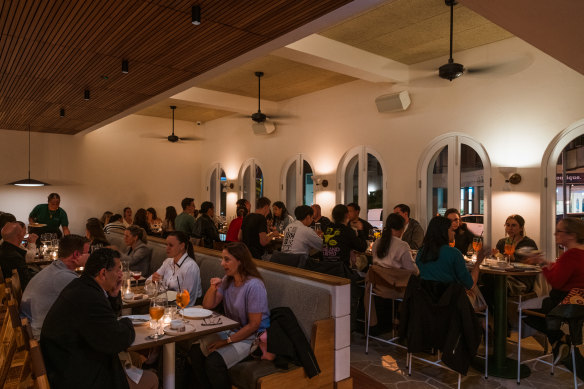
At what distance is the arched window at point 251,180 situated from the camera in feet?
37.6

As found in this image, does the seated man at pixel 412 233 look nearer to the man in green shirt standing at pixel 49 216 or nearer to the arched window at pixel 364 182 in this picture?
the arched window at pixel 364 182

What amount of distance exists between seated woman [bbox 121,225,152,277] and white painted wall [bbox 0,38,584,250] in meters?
4.61

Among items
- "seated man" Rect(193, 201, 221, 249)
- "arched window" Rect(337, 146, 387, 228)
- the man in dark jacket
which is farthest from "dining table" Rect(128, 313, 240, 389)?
"arched window" Rect(337, 146, 387, 228)

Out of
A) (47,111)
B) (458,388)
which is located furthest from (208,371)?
(47,111)

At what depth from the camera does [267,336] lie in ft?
10.9

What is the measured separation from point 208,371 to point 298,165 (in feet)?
23.6

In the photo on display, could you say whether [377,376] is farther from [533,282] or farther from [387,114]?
[387,114]

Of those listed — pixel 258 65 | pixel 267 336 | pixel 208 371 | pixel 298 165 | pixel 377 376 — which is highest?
pixel 258 65

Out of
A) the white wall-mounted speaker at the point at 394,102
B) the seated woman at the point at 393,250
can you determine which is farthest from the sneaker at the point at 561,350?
the white wall-mounted speaker at the point at 394,102

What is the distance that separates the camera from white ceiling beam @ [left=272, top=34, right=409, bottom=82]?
6180 mm

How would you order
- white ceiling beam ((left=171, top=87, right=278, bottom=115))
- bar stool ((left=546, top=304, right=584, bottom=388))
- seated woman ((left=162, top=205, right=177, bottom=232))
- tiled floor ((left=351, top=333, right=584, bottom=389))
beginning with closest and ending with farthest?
bar stool ((left=546, top=304, right=584, bottom=388))
tiled floor ((left=351, top=333, right=584, bottom=389))
seated woman ((left=162, top=205, right=177, bottom=232))
white ceiling beam ((left=171, top=87, right=278, bottom=115))

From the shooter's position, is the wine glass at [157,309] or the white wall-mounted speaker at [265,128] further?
the white wall-mounted speaker at [265,128]

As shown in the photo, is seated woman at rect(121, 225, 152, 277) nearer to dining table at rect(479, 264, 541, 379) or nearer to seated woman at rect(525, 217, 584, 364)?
dining table at rect(479, 264, 541, 379)

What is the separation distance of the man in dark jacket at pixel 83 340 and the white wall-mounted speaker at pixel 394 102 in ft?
20.7
